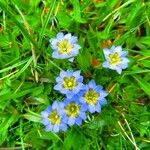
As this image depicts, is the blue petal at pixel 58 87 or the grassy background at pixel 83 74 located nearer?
the blue petal at pixel 58 87

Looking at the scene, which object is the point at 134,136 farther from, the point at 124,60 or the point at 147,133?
the point at 124,60

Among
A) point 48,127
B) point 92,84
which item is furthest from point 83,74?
point 48,127

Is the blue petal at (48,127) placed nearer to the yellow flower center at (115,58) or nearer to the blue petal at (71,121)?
the blue petal at (71,121)

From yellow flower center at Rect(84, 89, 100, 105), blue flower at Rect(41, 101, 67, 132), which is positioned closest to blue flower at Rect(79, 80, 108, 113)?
yellow flower center at Rect(84, 89, 100, 105)

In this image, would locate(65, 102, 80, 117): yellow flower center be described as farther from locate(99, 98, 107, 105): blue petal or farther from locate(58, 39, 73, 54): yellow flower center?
locate(58, 39, 73, 54): yellow flower center

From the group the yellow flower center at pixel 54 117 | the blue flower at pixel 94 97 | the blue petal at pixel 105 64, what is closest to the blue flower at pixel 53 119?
the yellow flower center at pixel 54 117

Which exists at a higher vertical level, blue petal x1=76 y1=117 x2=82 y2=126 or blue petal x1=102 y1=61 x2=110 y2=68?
blue petal x1=102 y1=61 x2=110 y2=68
